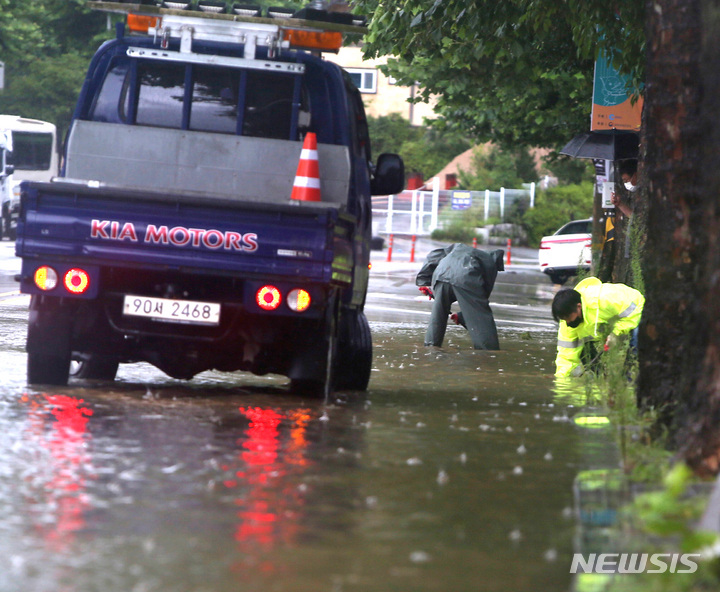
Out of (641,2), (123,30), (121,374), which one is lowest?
(121,374)

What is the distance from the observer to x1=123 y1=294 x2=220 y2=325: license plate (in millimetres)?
8609

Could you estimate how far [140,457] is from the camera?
6.48m

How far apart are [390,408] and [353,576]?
456 centimetres

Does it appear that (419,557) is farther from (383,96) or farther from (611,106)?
(383,96)

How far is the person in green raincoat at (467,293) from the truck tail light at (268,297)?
6.25 m

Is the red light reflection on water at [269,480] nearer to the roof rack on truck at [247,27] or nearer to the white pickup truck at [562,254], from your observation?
the roof rack on truck at [247,27]

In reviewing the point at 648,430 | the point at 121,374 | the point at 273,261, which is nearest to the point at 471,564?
the point at 648,430

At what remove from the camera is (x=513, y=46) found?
14234 millimetres

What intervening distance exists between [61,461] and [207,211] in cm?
252

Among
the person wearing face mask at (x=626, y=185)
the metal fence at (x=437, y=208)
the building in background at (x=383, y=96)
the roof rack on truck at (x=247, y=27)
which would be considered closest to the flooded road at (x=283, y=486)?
the roof rack on truck at (x=247, y=27)

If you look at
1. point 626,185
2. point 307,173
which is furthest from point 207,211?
point 626,185

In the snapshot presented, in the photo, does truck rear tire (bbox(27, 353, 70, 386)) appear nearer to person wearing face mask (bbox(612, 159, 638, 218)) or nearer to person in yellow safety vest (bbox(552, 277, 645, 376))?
person in yellow safety vest (bbox(552, 277, 645, 376))

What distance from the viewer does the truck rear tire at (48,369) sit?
29.2 ft

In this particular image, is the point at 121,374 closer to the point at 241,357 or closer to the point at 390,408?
the point at 241,357
